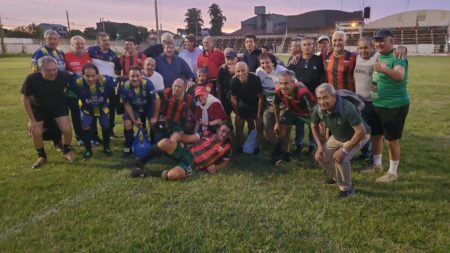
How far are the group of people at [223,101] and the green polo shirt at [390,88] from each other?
1 centimetres

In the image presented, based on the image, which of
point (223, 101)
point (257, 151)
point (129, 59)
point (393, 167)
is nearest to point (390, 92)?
point (393, 167)

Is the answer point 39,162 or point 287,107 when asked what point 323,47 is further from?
point 39,162

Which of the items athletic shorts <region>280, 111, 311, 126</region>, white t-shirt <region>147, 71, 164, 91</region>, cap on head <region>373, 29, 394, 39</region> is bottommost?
athletic shorts <region>280, 111, 311, 126</region>

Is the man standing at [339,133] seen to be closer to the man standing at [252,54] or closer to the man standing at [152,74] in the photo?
the man standing at [252,54]

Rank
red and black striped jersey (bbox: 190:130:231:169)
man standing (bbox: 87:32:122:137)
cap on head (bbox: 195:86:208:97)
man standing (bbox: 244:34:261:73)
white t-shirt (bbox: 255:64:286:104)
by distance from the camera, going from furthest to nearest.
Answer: man standing (bbox: 244:34:261:73) → man standing (bbox: 87:32:122:137) → white t-shirt (bbox: 255:64:286:104) → cap on head (bbox: 195:86:208:97) → red and black striped jersey (bbox: 190:130:231:169)

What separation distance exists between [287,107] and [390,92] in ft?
4.97

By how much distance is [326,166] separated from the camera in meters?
4.63

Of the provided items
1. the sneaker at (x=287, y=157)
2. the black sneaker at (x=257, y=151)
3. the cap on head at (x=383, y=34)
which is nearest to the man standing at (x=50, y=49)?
the black sneaker at (x=257, y=151)

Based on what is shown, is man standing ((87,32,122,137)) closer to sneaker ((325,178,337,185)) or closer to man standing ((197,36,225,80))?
man standing ((197,36,225,80))

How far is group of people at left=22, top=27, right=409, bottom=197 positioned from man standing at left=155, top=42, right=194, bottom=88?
0.06ft

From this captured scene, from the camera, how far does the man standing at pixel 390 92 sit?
172 inches

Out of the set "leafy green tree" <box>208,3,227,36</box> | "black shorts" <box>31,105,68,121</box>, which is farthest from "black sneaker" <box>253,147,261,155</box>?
"leafy green tree" <box>208,3,227,36</box>

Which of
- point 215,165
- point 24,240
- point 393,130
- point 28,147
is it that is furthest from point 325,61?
point 28,147

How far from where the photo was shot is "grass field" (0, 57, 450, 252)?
10.9 feet
